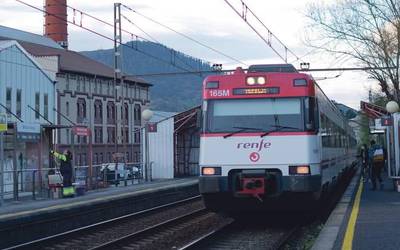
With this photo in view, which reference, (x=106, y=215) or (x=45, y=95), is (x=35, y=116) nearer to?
(x=45, y=95)

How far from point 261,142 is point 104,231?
4478mm

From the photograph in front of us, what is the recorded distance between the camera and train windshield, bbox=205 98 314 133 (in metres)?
14.2

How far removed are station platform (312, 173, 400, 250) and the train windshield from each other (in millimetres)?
2166

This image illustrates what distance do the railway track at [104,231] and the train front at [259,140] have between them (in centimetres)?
251

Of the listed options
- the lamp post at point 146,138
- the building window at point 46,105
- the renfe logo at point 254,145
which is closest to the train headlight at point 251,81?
the renfe logo at point 254,145

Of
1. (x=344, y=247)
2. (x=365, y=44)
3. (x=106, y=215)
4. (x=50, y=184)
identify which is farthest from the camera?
(x=365, y=44)

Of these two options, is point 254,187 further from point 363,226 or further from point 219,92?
point 363,226

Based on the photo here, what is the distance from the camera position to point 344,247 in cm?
1027

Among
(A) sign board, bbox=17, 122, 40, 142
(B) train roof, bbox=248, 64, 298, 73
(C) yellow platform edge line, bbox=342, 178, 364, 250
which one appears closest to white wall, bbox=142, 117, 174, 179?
(A) sign board, bbox=17, 122, 40, 142

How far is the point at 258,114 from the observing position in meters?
14.5

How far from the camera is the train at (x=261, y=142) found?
14.0 meters

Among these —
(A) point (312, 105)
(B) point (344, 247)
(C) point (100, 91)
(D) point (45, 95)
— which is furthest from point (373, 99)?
(B) point (344, 247)

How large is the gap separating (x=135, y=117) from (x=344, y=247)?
80585 millimetres

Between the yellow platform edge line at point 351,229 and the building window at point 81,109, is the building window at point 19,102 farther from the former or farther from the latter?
the yellow platform edge line at point 351,229
